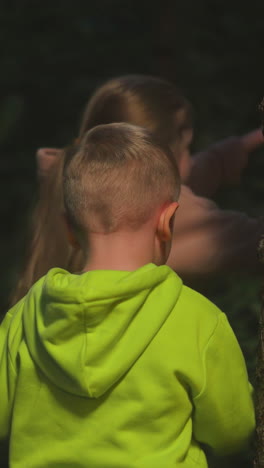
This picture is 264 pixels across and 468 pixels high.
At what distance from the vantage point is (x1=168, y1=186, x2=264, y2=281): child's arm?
329 cm

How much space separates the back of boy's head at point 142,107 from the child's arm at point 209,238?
0.26 meters

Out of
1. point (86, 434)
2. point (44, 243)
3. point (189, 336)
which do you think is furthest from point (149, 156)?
point (44, 243)

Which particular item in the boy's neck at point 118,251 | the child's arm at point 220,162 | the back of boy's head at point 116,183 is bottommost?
the child's arm at point 220,162

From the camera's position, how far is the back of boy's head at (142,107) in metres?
3.44

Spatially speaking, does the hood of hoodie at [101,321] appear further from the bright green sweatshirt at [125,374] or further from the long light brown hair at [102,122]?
the long light brown hair at [102,122]

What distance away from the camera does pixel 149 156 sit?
233 cm

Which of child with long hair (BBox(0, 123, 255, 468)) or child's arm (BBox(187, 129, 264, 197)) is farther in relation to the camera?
child's arm (BBox(187, 129, 264, 197))

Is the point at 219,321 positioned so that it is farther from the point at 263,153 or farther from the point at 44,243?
the point at 263,153

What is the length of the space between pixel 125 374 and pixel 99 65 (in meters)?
5.26

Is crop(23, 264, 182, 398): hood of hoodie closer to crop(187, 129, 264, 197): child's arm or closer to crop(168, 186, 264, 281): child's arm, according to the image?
crop(168, 186, 264, 281): child's arm

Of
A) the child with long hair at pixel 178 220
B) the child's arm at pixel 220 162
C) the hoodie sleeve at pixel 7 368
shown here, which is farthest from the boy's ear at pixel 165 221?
the child's arm at pixel 220 162

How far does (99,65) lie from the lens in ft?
23.8

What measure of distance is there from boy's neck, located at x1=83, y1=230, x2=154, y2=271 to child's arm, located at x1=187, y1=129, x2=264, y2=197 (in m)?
1.71

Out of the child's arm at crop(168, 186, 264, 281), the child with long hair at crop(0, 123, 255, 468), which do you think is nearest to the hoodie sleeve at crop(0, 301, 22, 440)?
the child with long hair at crop(0, 123, 255, 468)
